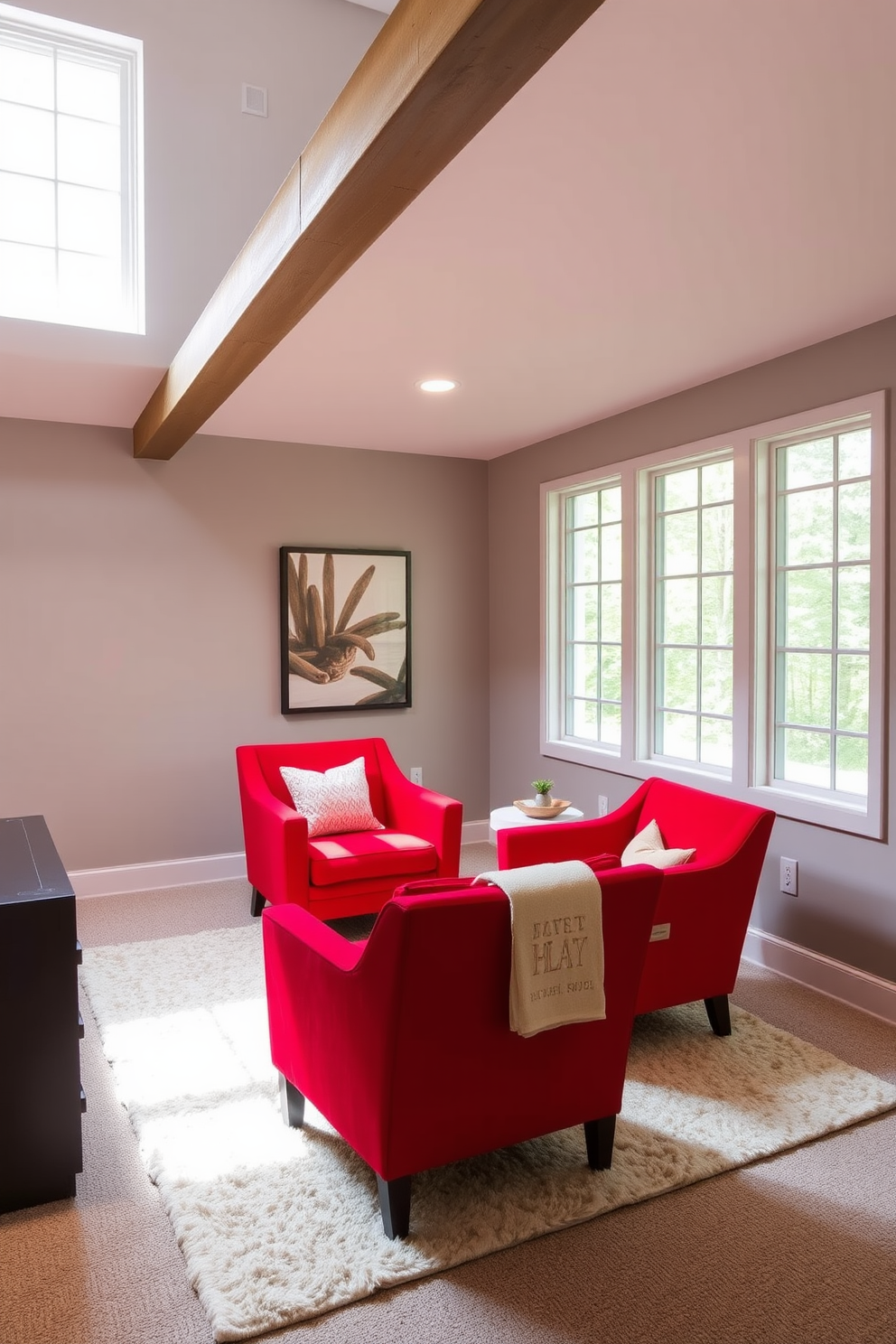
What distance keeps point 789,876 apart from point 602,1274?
2.03 m

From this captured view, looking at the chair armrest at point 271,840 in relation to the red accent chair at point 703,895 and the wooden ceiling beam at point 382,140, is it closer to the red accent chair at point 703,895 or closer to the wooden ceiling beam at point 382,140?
the red accent chair at point 703,895

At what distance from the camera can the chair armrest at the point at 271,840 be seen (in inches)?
151

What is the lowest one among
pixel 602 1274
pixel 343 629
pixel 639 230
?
pixel 602 1274

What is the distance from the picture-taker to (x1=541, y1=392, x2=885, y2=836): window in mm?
3412

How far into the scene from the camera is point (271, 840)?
3973mm

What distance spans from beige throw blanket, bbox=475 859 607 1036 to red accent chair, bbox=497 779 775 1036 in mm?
685

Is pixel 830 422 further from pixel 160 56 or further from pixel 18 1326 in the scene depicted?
pixel 18 1326

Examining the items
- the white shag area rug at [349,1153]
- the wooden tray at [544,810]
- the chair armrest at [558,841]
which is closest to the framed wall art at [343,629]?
the wooden tray at [544,810]

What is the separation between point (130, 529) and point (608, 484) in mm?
2487

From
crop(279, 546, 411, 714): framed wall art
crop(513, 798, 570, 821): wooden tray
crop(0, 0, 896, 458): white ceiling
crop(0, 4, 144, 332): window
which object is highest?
crop(0, 4, 144, 332): window

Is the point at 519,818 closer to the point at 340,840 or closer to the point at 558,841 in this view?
the point at 558,841

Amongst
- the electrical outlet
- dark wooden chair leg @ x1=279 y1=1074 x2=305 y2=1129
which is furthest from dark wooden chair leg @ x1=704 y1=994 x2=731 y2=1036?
dark wooden chair leg @ x1=279 y1=1074 x2=305 y2=1129

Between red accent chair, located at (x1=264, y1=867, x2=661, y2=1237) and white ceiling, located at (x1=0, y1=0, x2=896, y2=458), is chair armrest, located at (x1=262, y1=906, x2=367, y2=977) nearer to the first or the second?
red accent chair, located at (x1=264, y1=867, x2=661, y2=1237)

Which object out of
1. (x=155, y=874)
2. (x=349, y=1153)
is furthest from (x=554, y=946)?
(x=155, y=874)
